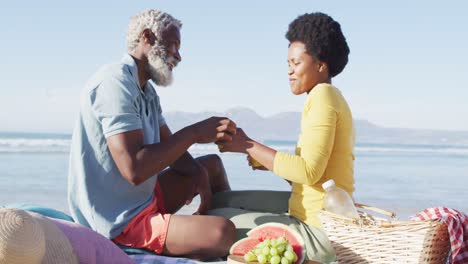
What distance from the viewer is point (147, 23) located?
4.52 m

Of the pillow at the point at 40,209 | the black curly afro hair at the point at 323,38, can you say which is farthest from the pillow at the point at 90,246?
the black curly afro hair at the point at 323,38

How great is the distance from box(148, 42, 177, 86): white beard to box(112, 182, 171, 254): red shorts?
2.98 ft

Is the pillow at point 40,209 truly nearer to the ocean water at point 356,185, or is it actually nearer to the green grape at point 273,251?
the green grape at point 273,251

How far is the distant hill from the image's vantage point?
43375mm

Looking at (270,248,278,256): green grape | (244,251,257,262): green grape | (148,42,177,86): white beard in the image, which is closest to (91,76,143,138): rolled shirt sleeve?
(148,42,177,86): white beard

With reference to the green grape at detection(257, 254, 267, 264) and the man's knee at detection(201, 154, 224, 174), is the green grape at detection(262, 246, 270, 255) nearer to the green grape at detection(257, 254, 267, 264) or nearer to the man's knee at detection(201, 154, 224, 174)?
the green grape at detection(257, 254, 267, 264)

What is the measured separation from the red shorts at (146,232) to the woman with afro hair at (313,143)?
0.51m

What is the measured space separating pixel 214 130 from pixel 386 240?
1.32m

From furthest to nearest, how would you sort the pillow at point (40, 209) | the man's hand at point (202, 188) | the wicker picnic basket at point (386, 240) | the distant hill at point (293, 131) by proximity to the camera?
the distant hill at point (293, 131) < the man's hand at point (202, 188) < the pillow at point (40, 209) < the wicker picnic basket at point (386, 240)

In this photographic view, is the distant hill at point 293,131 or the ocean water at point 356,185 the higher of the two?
the ocean water at point 356,185

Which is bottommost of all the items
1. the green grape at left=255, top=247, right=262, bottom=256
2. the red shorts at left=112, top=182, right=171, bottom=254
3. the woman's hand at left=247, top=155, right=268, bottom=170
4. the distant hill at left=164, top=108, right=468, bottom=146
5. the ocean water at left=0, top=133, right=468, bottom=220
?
the distant hill at left=164, top=108, right=468, bottom=146

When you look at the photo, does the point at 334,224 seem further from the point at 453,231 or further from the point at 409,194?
the point at 409,194

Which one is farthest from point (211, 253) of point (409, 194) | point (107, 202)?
point (409, 194)

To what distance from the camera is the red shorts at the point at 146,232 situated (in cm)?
424
